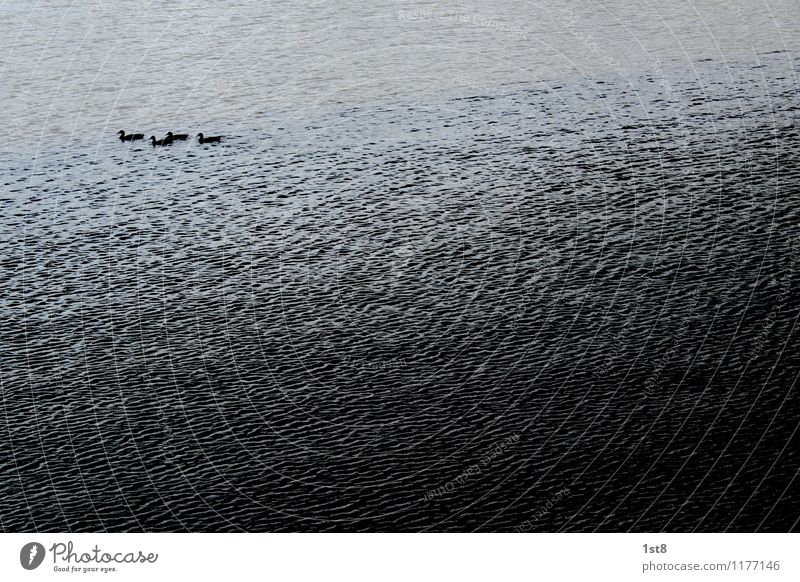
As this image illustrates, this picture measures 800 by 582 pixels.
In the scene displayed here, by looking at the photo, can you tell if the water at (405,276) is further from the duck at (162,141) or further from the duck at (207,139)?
the duck at (162,141)

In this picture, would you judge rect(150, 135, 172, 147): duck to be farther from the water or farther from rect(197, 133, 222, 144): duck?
rect(197, 133, 222, 144): duck

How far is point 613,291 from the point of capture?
10088cm

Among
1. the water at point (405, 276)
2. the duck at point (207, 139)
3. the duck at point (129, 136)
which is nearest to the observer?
the water at point (405, 276)

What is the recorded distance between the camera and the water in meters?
77.0

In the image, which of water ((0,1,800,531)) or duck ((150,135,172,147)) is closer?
Answer: water ((0,1,800,531))

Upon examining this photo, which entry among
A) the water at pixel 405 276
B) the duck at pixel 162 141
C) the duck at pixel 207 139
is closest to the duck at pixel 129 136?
the water at pixel 405 276

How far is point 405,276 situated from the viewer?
10388 cm

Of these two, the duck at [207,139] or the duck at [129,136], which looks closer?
the duck at [207,139]

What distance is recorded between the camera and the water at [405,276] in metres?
77.0

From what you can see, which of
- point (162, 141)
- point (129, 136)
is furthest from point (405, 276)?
point (129, 136)

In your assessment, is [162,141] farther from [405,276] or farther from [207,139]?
[405,276]

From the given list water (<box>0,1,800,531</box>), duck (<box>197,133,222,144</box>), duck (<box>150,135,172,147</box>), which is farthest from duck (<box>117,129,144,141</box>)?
duck (<box>197,133,222,144</box>)

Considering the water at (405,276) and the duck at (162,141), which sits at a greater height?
the duck at (162,141)

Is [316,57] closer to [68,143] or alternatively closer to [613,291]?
[68,143]
